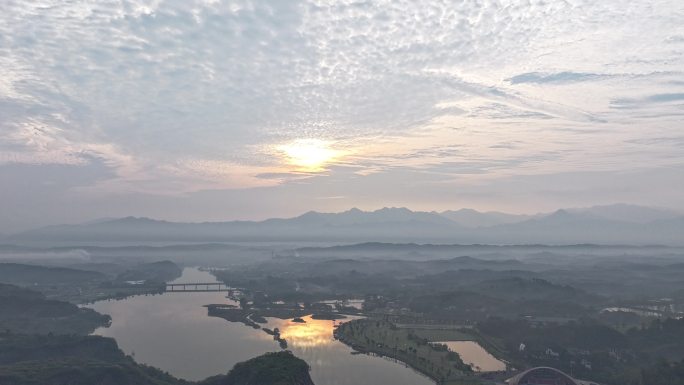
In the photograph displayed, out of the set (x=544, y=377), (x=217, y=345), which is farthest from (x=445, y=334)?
(x=217, y=345)

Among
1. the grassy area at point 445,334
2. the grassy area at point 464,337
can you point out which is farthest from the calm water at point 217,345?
the grassy area at point 464,337

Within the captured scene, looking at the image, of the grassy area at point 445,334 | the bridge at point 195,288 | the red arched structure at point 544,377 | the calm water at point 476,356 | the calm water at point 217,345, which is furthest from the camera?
the bridge at point 195,288

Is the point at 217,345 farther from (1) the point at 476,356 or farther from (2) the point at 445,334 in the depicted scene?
(1) the point at 476,356

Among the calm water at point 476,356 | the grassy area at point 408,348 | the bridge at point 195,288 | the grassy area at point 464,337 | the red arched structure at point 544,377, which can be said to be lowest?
the calm water at point 476,356

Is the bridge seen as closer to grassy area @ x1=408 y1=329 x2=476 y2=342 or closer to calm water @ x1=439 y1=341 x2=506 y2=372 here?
grassy area @ x1=408 y1=329 x2=476 y2=342

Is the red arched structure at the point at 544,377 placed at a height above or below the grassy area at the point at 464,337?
above

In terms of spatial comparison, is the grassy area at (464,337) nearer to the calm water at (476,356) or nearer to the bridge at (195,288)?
the calm water at (476,356)
